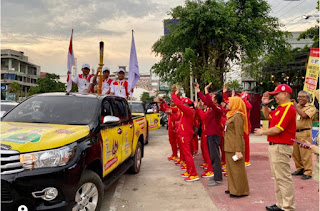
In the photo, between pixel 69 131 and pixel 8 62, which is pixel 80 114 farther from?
pixel 8 62

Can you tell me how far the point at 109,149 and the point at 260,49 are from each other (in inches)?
752

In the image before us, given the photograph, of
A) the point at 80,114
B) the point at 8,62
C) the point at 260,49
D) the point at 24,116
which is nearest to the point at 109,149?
the point at 80,114

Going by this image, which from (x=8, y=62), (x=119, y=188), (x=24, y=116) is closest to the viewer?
(x=24, y=116)

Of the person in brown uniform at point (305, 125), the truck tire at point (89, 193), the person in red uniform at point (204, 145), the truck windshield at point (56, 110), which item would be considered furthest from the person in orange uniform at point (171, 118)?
the truck tire at point (89, 193)

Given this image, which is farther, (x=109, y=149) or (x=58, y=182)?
(x=109, y=149)

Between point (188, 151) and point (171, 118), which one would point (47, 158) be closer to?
point (188, 151)

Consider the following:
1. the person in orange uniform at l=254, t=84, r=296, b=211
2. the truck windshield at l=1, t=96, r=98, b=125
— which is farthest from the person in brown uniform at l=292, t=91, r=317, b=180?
the truck windshield at l=1, t=96, r=98, b=125

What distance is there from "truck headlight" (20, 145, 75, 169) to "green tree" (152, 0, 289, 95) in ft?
55.7

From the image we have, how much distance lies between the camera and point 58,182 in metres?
3.00

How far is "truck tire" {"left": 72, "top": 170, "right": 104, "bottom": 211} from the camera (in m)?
3.31

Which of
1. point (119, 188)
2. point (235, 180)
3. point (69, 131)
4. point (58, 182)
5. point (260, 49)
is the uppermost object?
point (260, 49)

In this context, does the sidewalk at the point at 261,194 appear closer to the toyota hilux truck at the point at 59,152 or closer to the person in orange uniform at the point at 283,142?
the person in orange uniform at the point at 283,142

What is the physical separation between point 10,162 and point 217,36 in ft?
Answer: 59.9

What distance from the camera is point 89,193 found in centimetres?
353
